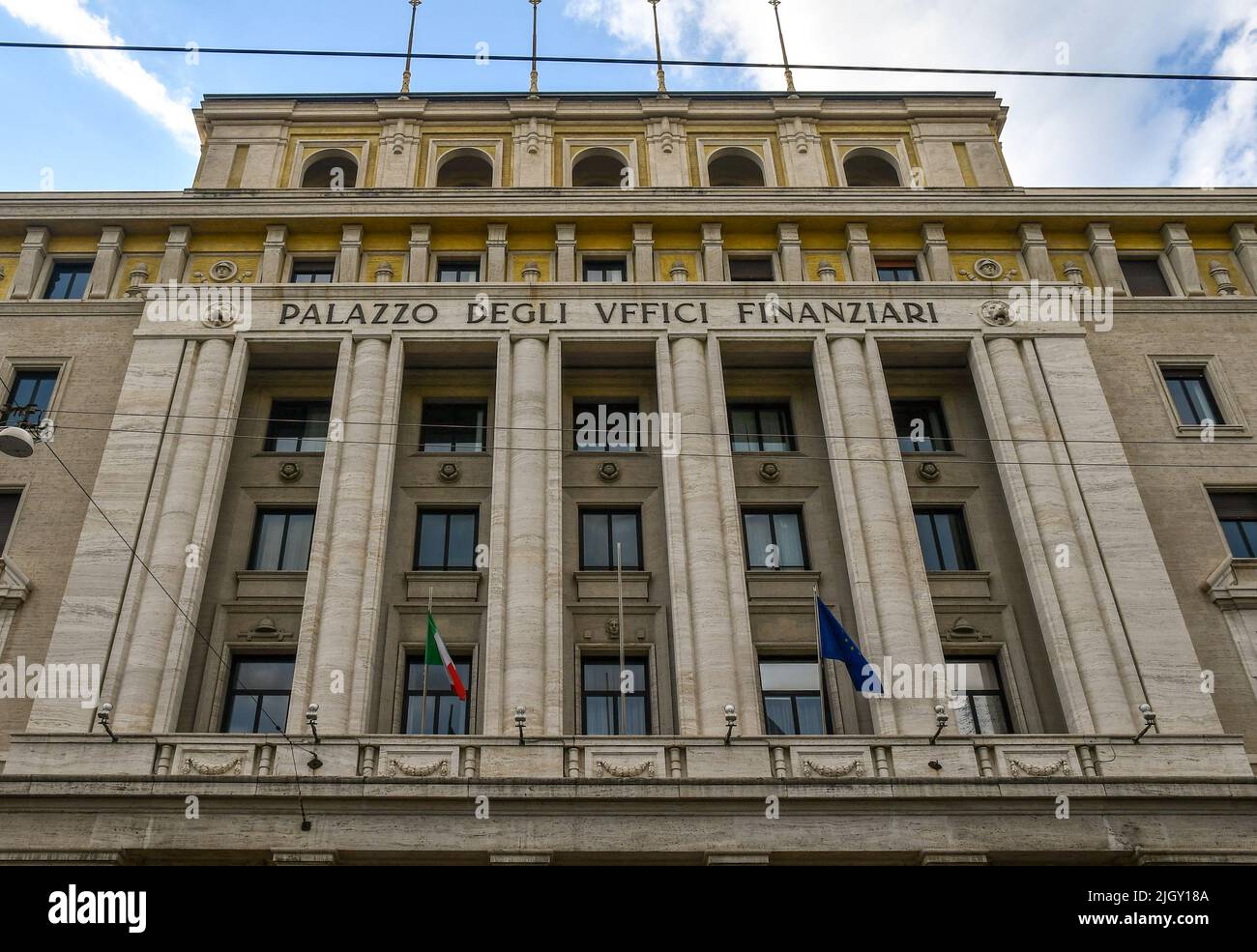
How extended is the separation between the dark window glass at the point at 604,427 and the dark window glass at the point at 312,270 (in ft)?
29.0

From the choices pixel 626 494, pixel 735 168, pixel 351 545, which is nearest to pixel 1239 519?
pixel 626 494

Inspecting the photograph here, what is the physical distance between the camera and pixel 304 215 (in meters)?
33.3

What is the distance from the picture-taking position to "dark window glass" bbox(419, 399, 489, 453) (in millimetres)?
30250

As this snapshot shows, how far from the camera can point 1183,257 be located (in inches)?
1326

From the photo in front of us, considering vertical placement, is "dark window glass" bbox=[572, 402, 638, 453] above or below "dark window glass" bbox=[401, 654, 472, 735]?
above

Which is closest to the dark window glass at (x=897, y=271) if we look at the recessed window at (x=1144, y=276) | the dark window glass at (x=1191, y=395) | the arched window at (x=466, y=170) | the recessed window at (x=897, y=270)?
the recessed window at (x=897, y=270)

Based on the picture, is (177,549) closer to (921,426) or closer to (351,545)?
(351,545)

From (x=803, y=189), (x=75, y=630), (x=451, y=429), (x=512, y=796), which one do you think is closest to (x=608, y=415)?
(x=451, y=429)

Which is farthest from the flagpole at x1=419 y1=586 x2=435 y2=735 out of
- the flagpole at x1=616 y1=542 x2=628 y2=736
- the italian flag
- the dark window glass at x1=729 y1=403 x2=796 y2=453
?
the dark window glass at x1=729 y1=403 x2=796 y2=453

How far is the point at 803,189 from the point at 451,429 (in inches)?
514

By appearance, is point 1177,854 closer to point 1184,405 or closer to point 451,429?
point 1184,405

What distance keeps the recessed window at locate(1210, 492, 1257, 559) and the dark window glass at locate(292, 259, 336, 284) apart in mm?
25559

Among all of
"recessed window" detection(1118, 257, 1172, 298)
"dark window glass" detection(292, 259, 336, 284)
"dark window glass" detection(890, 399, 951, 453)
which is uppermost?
"dark window glass" detection(292, 259, 336, 284)

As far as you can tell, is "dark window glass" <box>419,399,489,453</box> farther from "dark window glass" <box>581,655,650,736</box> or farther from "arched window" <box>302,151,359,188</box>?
"arched window" <box>302,151,359,188</box>
